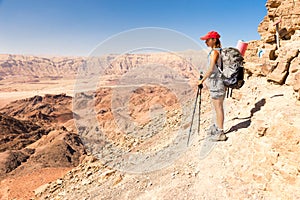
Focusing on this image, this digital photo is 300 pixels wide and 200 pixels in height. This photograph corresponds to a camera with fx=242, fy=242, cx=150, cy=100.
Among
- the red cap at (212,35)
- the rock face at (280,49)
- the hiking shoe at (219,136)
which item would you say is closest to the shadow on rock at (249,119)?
the hiking shoe at (219,136)

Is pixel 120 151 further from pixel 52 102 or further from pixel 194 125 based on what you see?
pixel 52 102

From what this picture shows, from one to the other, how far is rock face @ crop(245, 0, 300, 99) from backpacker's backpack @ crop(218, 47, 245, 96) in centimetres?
91

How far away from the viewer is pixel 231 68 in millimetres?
4152

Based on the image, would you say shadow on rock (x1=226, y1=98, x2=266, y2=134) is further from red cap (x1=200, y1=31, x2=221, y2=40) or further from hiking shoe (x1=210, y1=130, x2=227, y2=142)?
red cap (x1=200, y1=31, x2=221, y2=40)

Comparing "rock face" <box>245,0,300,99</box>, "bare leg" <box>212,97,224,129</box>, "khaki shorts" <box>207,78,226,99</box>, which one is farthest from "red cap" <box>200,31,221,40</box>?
"rock face" <box>245,0,300,99</box>

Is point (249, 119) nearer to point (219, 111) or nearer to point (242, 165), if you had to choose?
point (219, 111)

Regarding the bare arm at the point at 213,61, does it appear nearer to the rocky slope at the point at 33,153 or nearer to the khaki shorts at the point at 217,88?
the khaki shorts at the point at 217,88

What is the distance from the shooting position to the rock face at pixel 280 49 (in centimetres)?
511

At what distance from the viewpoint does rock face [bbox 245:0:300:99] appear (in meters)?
5.11

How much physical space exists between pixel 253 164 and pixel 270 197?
1.84ft

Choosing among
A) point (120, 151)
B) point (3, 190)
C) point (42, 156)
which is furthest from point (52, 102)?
point (120, 151)

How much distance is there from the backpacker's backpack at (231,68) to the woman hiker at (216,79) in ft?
0.28

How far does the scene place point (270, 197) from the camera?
295 cm

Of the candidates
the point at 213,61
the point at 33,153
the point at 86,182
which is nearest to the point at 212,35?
the point at 213,61
